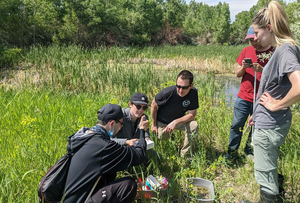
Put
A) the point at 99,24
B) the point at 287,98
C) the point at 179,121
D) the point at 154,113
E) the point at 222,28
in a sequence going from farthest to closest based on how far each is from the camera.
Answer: the point at 222,28, the point at 99,24, the point at 154,113, the point at 179,121, the point at 287,98

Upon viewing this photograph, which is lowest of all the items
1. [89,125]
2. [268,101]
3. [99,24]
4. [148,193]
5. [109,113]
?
[148,193]

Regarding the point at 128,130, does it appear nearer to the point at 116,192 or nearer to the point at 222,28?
the point at 116,192

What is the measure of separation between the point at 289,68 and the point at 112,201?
66.2 inches

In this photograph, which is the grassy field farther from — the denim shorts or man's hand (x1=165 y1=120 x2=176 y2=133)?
the denim shorts

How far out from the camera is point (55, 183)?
1.67 meters

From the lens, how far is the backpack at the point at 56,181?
65.6 inches

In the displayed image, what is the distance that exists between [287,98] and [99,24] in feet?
65.2

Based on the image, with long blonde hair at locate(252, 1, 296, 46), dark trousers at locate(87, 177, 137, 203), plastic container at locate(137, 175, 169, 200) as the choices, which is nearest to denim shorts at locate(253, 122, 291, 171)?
long blonde hair at locate(252, 1, 296, 46)

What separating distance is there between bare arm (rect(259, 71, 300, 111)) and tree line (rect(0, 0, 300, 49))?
1.22 metres

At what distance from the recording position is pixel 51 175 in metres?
1.69

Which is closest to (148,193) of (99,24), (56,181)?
(56,181)

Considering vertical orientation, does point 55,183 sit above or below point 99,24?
below

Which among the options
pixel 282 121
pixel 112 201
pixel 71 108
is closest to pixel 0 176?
pixel 112 201

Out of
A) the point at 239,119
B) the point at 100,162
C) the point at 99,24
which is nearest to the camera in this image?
the point at 100,162
